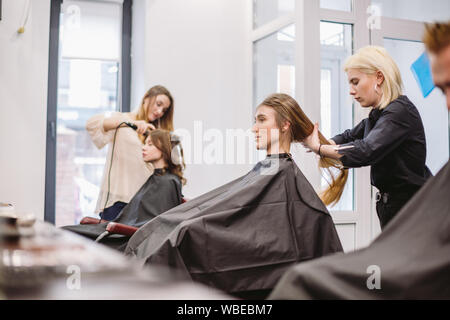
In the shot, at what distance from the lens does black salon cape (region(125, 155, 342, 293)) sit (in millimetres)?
1950

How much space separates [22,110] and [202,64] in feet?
5.25

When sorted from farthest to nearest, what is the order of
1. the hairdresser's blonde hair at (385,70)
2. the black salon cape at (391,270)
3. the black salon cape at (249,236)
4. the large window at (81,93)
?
the large window at (81,93) → the hairdresser's blonde hair at (385,70) → the black salon cape at (249,236) → the black salon cape at (391,270)

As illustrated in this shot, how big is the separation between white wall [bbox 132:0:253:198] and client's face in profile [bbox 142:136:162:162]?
4.16 ft

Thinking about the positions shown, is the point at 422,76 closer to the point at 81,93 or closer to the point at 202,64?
the point at 202,64

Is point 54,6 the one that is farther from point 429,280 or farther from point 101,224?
point 429,280

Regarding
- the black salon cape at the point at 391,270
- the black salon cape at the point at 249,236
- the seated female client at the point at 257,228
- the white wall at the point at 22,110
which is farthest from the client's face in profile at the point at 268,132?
the white wall at the point at 22,110

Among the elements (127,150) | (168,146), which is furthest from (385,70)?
(127,150)

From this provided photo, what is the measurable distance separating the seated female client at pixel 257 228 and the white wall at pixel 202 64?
1.92 m

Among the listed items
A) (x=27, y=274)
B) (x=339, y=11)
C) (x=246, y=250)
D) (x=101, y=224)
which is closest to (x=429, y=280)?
(x=27, y=274)

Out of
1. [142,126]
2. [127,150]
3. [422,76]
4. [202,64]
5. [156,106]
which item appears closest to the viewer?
[142,126]

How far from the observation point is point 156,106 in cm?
329

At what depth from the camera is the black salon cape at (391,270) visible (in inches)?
35.1

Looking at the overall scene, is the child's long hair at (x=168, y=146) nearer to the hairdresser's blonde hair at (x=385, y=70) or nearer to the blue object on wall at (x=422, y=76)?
the hairdresser's blonde hair at (x=385, y=70)
